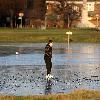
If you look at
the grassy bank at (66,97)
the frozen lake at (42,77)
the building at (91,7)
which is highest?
the grassy bank at (66,97)

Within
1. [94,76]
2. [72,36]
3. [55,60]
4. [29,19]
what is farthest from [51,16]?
[94,76]

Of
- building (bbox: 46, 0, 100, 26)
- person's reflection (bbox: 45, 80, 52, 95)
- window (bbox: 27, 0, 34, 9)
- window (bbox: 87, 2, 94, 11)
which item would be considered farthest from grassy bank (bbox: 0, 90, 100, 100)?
window (bbox: 87, 2, 94, 11)

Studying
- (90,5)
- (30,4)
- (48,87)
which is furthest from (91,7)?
(48,87)

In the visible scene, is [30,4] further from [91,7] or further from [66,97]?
[66,97]

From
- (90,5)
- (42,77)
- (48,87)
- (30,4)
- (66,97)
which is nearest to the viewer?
(66,97)

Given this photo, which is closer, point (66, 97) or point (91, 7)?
point (66, 97)

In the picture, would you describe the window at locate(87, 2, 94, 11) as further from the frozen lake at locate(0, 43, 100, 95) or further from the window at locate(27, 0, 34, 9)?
the frozen lake at locate(0, 43, 100, 95)

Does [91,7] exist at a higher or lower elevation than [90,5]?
lower

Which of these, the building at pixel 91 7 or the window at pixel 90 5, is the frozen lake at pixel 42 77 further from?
the window at pixel 90 5

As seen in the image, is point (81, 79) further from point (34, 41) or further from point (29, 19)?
point (29, 19)

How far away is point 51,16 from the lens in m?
118

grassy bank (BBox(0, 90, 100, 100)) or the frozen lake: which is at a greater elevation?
grassy bank (BBox(0, 90, 100, 100))

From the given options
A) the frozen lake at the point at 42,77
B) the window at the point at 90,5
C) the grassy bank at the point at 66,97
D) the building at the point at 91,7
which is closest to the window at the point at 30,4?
the building at the point at 91,7

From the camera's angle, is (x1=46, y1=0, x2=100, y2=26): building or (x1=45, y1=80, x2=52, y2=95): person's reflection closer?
(x1=45, y1=80, x2=52, y2=95): person's reflection
